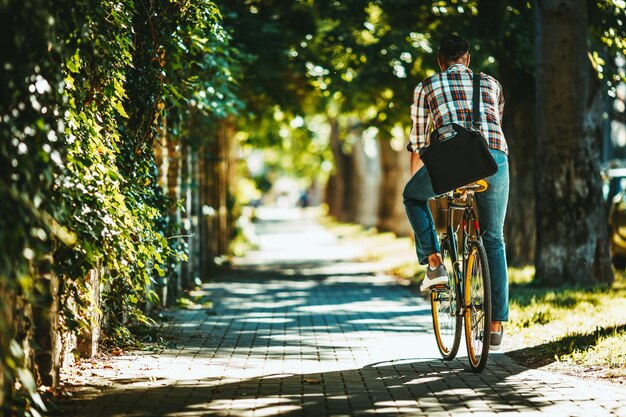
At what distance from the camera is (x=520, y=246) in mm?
18625

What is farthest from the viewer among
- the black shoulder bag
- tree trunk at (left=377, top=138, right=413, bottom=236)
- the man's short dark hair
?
tree trunk at (left=377, top=138, right=413, bottom=236)

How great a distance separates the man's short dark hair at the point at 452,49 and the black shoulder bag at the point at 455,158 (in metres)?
0.66

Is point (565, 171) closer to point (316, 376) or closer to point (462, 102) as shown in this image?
point (462, 102)

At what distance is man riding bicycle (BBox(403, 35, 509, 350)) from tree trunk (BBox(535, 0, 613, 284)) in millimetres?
6244

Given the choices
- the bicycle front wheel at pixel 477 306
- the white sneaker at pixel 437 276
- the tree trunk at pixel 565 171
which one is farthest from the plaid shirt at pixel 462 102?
the tree trunk at pixel 565 171

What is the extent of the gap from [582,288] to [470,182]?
21.7ft

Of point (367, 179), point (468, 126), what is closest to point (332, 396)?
point (468, 126)

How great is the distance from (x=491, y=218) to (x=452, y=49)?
123 cm

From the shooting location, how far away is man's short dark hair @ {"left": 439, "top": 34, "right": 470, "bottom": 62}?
24.8 ft

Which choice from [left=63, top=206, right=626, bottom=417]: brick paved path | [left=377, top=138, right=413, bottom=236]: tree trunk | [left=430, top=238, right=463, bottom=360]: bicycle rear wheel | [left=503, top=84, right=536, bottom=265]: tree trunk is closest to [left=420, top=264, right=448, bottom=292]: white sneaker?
[left=430, top=238, right=463, bottom=360]: bicycle rear wheel

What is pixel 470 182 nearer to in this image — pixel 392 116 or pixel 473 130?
pixel 473 130

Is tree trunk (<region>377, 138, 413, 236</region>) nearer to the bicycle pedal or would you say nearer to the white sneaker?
the bicycle pedal

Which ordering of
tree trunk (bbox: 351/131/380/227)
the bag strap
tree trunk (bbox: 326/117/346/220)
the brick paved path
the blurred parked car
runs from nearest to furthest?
the brick paved path < the bag strap < the blurred parked car < tree trunk (bbox: 351/131/380/227) < tree trunk (bbox: 326/117/346/220)

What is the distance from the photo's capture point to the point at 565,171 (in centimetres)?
1383
